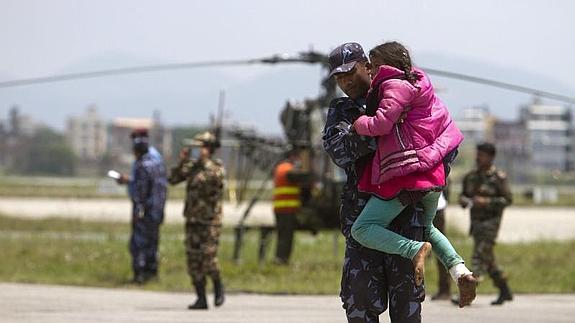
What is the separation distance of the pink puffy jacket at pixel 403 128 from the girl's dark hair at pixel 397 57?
0.04 m

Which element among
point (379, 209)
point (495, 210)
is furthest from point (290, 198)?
point (379, 209)

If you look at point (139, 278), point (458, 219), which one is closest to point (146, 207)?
point (139, 278)

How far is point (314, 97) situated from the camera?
65.9ft

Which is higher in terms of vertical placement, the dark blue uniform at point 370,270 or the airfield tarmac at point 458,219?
the dark blue uniform at point 370,270

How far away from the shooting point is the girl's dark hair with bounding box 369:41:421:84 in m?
6.64

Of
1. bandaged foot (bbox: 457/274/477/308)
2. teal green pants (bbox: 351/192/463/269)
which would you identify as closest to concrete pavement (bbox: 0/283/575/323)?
teal green pants (bbox: 351/192/463/269)

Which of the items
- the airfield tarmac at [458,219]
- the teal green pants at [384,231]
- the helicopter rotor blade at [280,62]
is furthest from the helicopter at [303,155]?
the teal green pants at [384,231]

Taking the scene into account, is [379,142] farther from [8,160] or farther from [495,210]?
[8,160]

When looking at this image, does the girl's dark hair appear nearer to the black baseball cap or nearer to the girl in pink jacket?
the girl in pink jacket

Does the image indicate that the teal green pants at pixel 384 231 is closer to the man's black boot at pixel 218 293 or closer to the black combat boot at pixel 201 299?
the black combat boot at pixel 201 299

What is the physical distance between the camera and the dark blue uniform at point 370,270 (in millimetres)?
6672

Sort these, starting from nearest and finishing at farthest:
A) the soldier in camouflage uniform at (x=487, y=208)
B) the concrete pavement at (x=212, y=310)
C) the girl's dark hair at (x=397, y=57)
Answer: the girl's dark hair at (x=397, y=57)
the concrete pavement at (x=212, y=310)
the soldier in camouflage uniform at (x=487, y=208)

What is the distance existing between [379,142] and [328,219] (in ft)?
40.1

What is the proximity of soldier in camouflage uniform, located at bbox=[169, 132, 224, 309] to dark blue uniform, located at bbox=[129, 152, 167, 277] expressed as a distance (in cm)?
286
